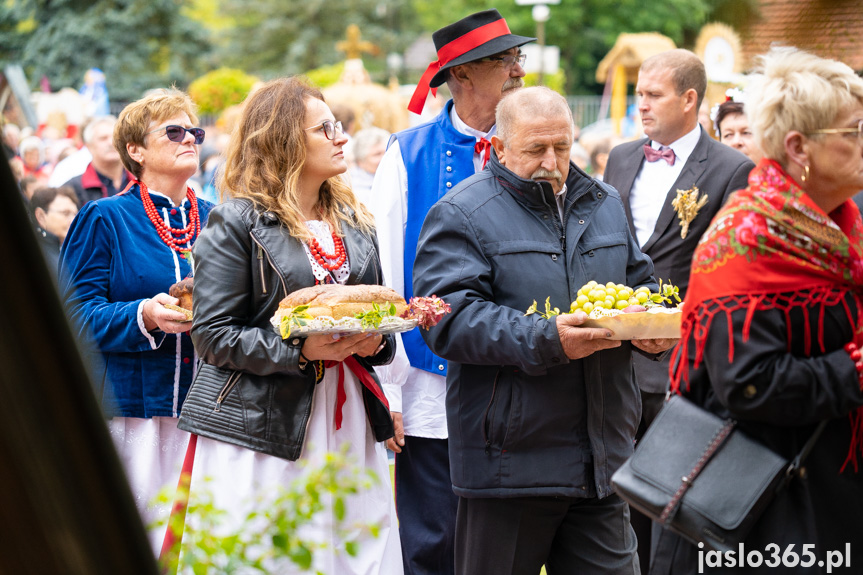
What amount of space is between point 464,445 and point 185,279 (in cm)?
152

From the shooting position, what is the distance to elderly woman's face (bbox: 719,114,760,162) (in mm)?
→ 6023

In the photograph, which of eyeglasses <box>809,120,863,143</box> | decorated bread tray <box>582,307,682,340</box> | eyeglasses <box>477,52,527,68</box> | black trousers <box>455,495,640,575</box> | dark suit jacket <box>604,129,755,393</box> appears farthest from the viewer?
dark suit jacket <box>604,129,755,393</box>

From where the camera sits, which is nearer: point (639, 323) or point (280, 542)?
point (280, 542)

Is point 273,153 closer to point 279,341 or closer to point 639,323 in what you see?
point 279,341

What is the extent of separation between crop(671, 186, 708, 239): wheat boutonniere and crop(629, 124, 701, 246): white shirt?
0.18m

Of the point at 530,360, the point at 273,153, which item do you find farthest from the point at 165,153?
the point at 530,360

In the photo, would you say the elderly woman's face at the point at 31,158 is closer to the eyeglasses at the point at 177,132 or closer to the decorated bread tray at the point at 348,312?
the eyeglasses at the point at 177,132

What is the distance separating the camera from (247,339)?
11.1 feet

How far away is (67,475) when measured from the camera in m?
0.63

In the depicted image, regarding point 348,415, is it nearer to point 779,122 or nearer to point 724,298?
point 724,298

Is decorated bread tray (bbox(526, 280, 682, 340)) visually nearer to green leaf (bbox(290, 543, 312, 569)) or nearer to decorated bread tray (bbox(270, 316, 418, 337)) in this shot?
decorated bread tray (bbox(270, 316, 418, 337))

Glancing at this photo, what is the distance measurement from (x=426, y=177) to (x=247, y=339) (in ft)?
4.58

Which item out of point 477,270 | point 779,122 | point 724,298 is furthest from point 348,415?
point 779,122

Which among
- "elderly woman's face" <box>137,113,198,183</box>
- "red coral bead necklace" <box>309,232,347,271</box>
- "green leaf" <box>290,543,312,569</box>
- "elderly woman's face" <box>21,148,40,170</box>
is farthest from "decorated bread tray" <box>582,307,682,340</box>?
"elderly woman's face" <box>21,148,40,170</box>
